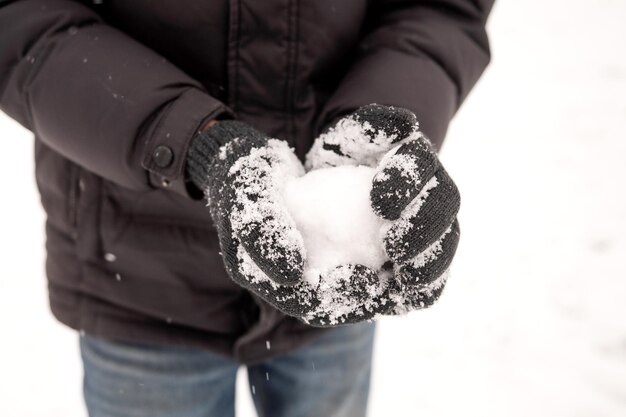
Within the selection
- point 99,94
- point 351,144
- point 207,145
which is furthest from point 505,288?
point 99,94

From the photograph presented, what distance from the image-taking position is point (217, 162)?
87cm

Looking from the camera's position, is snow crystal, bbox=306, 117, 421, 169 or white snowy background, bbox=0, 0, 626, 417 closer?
snow crystal, bbox=306, 117, 421, 169

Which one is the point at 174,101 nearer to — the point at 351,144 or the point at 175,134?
the point at 175,134

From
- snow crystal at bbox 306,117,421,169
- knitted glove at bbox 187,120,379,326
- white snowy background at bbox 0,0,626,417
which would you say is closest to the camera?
knitted glove at bbox 187,120,379,326

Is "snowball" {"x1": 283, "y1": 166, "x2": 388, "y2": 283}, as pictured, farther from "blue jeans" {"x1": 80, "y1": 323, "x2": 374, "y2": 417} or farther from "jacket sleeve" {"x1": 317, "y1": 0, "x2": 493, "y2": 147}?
"blue jeans" {"x1": 80, "y1": 323, "x2": 374, "y2": 417}

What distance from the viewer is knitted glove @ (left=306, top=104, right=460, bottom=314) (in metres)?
0.79

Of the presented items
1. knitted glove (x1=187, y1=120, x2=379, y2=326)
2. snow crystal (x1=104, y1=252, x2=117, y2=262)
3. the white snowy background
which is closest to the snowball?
knitted glove (x1=187, y1=120, x2=379, y2=326)

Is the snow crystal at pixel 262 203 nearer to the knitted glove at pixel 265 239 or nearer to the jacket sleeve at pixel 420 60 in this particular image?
the knitted glove at pixel 265 239

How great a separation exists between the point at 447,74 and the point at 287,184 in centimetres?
48

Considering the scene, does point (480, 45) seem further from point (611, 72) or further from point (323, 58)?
point (611, 72)

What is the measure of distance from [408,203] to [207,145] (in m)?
0.36

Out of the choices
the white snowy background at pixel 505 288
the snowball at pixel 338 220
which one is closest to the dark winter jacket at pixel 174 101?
the snowball at pixel 338 220

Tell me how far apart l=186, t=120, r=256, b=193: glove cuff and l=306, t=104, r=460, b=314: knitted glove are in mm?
188


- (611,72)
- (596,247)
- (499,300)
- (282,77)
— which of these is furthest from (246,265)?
(611,72)
